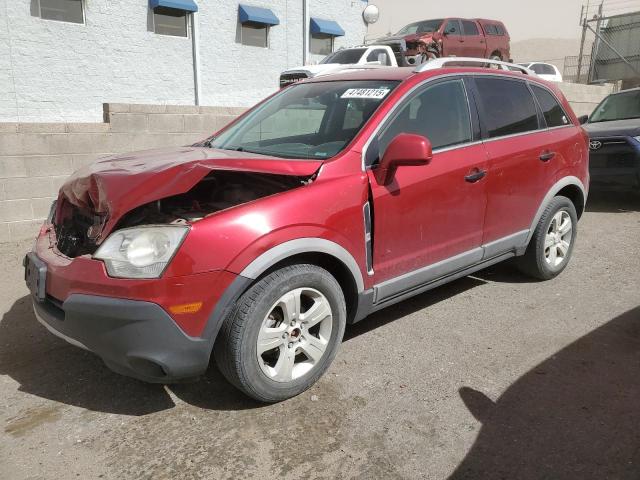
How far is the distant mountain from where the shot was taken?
9676cm

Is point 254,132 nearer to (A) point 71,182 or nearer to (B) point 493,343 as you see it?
(A) point 71,182

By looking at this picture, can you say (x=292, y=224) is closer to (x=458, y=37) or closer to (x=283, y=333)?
(x=283, y=333)

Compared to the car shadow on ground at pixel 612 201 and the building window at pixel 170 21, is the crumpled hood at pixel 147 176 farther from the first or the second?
the building window at pixel 170 21

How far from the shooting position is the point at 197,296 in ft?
8.36

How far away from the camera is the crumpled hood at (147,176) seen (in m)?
2.70

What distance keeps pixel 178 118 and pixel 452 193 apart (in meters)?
4.62

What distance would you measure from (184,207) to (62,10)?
11.1 m

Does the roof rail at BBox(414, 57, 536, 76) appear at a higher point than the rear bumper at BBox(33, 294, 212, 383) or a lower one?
higher

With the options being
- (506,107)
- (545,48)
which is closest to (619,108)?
(506,107)

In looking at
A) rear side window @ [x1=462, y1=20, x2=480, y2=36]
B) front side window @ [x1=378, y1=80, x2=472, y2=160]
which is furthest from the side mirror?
rear side window @ [x1=462, y1=20, x2=480, y2=36]

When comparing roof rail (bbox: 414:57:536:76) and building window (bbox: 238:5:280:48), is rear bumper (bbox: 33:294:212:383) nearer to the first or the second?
roof rail (bbox: 414:57:536:76)

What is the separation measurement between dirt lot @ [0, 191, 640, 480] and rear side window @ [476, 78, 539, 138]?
143 cm

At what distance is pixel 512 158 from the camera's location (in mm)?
4066

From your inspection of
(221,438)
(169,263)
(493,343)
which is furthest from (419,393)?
(169,263)
